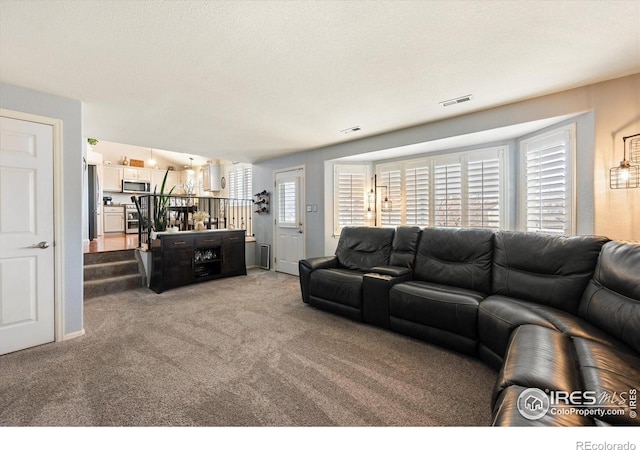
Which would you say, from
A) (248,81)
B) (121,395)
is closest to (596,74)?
(248,81)

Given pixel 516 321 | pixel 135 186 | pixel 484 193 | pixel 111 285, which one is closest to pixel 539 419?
pixel 516 321

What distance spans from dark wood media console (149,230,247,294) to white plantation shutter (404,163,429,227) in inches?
131

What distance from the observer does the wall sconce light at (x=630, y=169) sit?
227 cm

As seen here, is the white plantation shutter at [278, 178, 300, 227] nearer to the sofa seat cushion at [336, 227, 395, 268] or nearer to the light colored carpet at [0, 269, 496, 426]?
the sofa seat cushion at [336, 227, 395, 268]

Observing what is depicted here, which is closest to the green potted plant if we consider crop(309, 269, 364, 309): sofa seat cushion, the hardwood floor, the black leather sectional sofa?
the hardwood floor

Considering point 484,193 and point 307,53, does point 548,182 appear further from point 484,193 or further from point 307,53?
point 307,53

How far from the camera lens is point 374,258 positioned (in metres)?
3.69

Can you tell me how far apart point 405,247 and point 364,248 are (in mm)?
611

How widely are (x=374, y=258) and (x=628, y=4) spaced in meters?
2.95

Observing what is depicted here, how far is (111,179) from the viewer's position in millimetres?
8047

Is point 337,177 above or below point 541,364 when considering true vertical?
above

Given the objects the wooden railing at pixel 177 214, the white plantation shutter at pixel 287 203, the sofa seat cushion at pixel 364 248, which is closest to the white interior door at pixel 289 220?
the white plantation shutter at pixel 287 203

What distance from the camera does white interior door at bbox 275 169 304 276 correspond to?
5.41m

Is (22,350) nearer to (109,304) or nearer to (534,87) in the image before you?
(109,304)
